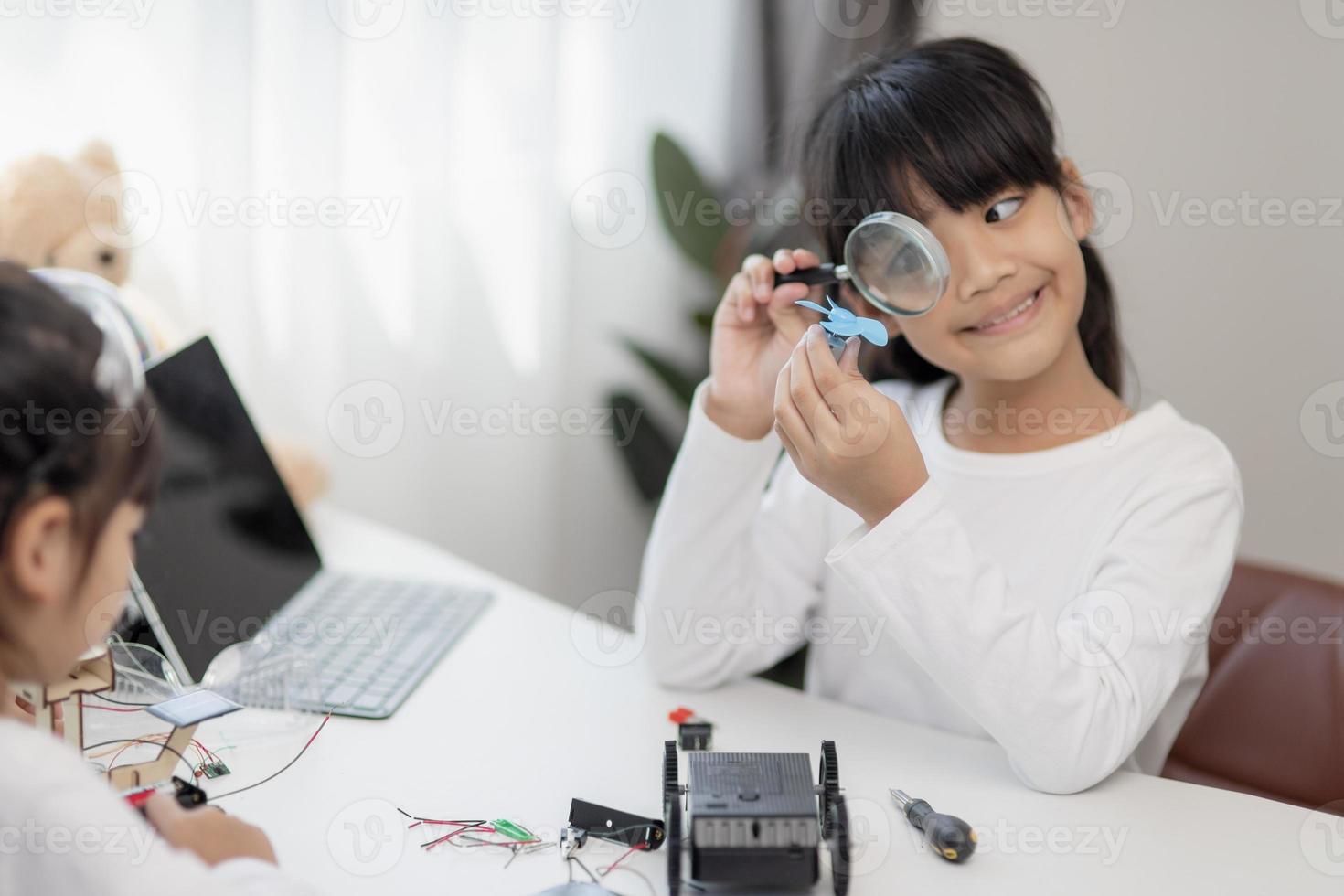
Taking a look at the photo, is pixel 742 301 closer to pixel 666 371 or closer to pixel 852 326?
pixel 852 326

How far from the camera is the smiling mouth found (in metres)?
1.22

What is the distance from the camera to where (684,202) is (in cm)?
223

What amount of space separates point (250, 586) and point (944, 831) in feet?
2.72

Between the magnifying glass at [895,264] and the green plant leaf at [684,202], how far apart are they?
1.02 meters

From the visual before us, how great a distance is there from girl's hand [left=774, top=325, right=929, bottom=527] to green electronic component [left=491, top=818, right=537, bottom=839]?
390 millimetres

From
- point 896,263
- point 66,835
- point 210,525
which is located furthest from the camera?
point 210,525

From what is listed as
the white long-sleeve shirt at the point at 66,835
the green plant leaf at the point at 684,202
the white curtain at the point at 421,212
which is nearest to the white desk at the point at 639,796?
the white long-sleeve shirt at the point at 66,835

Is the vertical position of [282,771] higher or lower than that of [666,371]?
lower

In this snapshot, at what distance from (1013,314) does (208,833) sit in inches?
36.3

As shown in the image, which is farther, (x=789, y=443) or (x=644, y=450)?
(x=644, y=450)

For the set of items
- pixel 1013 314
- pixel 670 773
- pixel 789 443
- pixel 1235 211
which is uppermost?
pixel 1235 211

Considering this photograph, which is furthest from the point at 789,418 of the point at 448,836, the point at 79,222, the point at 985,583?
the point at 79,222

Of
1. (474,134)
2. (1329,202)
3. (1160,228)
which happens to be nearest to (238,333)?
(474,134)

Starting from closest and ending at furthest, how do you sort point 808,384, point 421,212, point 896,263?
point 808,384 → point 896,263 → point 421,212
